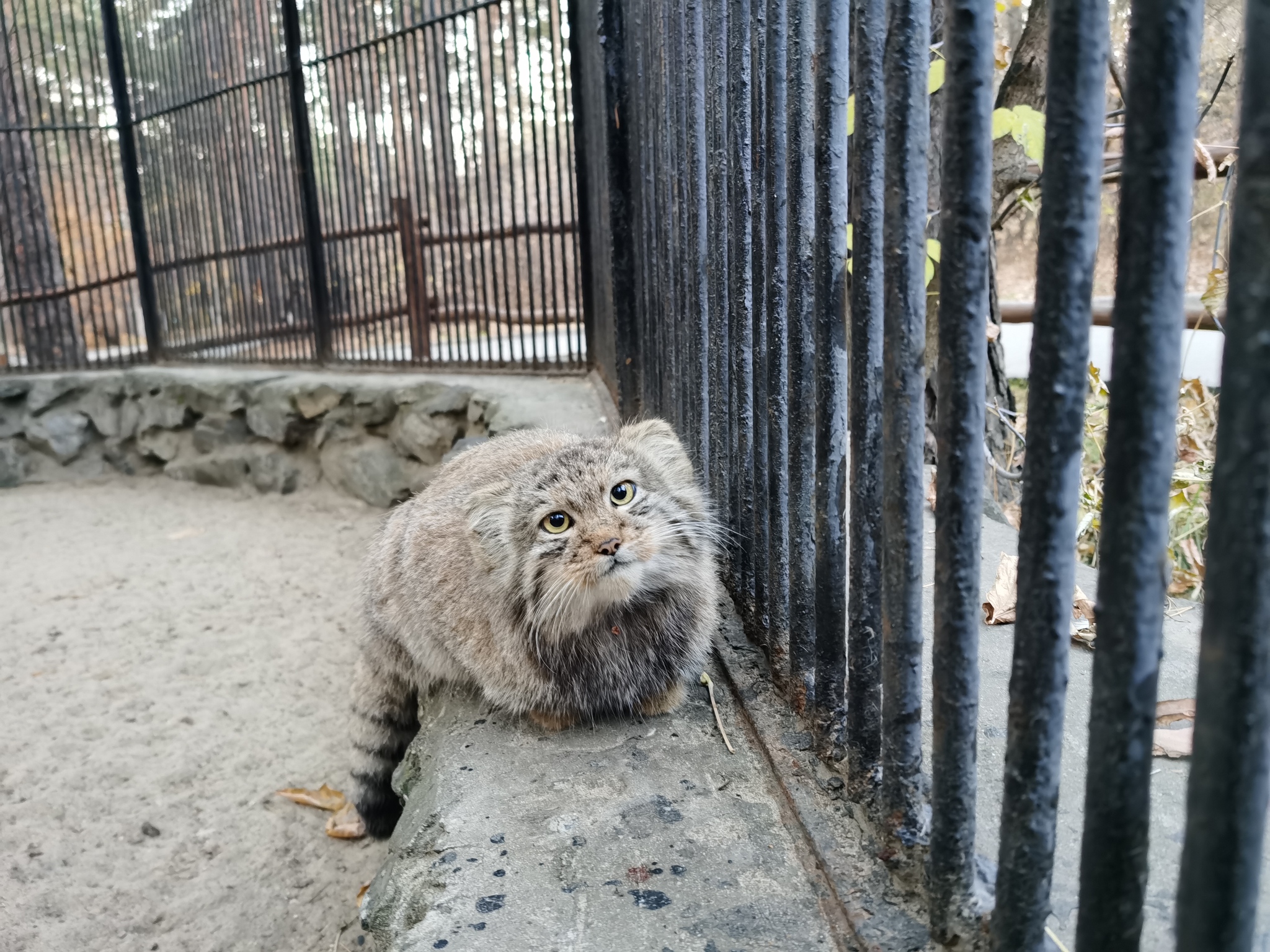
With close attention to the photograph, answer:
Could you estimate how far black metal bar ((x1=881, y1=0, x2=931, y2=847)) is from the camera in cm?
123

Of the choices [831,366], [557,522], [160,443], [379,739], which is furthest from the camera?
[160,443]

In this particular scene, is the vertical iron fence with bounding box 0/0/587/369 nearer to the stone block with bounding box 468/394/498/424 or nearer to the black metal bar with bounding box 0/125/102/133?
the black metal bar with bounding box 0/125/102/133

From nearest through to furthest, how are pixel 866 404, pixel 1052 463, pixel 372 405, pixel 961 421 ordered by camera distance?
pixel 1052 463 < pixel 961 421 < pixel 866 404 < pixel 372 405

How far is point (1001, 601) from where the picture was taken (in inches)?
99.8

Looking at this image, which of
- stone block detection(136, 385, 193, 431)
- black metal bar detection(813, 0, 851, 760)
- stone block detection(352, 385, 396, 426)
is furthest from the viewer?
stone block detection(136, 385, 193, 431)

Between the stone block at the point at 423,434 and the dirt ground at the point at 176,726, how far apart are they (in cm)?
61

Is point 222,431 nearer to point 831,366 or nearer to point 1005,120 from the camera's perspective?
point 1005,120

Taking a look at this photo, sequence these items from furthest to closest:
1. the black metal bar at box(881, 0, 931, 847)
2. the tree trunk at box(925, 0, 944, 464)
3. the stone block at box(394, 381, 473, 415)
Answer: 1. the stone block at box(394, 381, 473, 415)
2. the tree trunk at box(925, 0, 944, 464)
3. the black metal bar at box(881, 0, 931, 847)

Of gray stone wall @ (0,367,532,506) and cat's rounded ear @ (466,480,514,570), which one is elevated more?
cat's rounded ear @ (466,480,514,570)

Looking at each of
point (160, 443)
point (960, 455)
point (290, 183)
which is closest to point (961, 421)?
point (960, 455)

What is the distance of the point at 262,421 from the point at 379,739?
182 inches

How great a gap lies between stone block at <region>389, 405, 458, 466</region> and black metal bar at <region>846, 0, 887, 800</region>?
4.79 metres

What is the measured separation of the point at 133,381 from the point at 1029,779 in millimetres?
8212

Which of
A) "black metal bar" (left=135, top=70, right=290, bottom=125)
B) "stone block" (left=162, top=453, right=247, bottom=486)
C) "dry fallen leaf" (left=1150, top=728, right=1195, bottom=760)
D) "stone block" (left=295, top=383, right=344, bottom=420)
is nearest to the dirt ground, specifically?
"stone block" (left=162, top=453, right=247, bottom=486)
